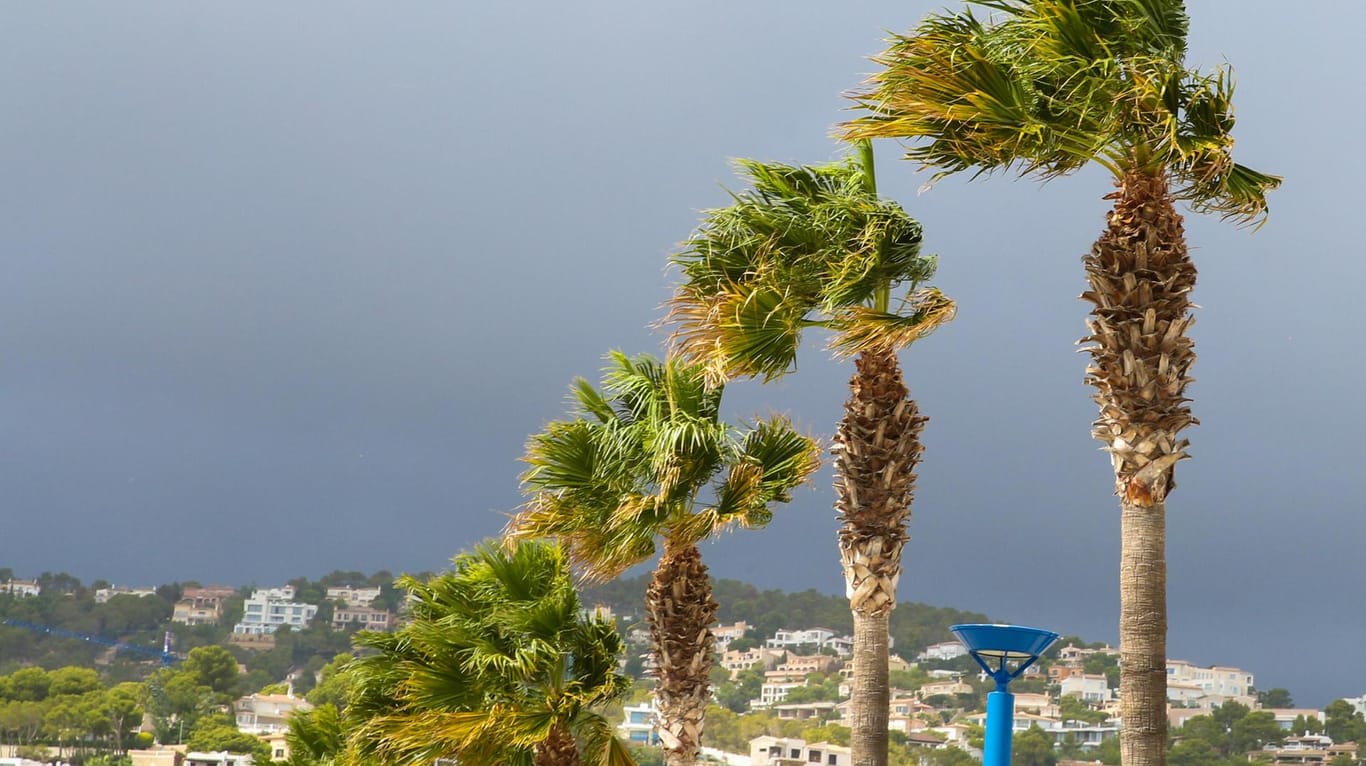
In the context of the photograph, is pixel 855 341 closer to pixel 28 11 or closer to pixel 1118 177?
pixel 1118 177

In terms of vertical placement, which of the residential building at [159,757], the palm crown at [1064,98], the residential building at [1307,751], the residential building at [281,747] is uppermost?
the palm crown at [1064,98]

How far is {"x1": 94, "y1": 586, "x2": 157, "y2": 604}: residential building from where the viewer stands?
97062 mm

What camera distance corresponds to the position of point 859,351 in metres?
9.63

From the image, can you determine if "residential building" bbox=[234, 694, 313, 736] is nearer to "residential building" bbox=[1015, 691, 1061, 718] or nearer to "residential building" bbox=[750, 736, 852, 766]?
"residential building" bbox=[750, 736, 852, 766]

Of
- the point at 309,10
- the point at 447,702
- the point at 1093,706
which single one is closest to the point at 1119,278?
the point at 447,702

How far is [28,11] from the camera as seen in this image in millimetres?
185625

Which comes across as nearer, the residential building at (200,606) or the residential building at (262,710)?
the residential building at (262,710)

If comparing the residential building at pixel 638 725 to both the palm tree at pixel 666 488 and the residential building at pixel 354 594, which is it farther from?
the residential building at pixel 354 594

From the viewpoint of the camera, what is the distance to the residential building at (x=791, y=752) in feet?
142

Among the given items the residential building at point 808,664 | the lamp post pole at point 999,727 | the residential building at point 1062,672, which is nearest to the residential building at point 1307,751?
the residential building at point 1062,672

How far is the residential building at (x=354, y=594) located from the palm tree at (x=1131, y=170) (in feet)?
266

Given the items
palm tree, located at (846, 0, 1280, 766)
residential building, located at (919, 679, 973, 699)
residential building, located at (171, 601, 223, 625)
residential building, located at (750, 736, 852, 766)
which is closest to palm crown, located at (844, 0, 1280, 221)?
palm tree, located at (846, 0, 1280, 766)

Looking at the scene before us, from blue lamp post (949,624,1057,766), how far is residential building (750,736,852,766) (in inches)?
1324

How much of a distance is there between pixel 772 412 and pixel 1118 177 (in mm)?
3486
